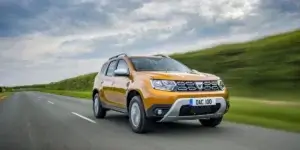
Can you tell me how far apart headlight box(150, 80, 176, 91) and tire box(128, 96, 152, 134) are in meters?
0.54

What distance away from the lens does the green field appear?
13.2m

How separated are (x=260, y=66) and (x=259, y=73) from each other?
3.76 ft

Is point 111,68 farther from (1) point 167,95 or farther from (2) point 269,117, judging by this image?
(2) point 269,117

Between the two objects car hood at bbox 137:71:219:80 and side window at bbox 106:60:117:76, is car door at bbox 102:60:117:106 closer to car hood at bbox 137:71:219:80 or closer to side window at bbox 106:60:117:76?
side window at bbox 106:60:117:76

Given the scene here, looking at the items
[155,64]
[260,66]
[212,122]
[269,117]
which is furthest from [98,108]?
[260,66]

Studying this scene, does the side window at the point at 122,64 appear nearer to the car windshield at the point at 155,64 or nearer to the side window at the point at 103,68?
the car windshield at the point at 155,64

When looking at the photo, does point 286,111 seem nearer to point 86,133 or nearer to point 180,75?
point 180,75

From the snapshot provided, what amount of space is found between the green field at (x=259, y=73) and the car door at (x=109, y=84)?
11.8 feet

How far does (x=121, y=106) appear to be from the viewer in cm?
990

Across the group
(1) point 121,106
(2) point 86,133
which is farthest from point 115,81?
(2) point 86,133

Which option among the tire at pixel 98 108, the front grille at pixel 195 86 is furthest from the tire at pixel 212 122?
the tire at pixel 98 108

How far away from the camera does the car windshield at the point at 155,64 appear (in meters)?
9.61

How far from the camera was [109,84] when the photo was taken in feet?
35.8

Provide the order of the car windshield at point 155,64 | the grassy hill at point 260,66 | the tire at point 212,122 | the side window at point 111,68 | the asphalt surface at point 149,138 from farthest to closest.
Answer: the grassy hill at point 260,66 → the side window at point 111,68 → the car windshield at point 155,64 → the tire at point 212,122 → the asphalt surface at point 149,138
